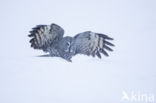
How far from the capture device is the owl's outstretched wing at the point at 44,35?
78.8 inches

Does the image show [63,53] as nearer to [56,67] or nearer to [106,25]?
[56,67]

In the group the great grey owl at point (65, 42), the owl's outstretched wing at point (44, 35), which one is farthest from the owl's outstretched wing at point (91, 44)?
the owl's outstretched wing at point (44, 35)

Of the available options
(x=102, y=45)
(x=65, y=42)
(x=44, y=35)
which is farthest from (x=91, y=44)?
(x=44, y=35)

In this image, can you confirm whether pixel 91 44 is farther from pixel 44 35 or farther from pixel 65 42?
pixel 44 35

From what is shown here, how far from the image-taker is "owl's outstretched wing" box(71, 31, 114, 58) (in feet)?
6.26

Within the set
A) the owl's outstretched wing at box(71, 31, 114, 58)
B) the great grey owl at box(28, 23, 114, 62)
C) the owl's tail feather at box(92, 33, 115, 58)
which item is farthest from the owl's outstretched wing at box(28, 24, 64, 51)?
the owl's tail feather at box(92, 33, 115, 58)

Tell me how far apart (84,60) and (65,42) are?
18 cm

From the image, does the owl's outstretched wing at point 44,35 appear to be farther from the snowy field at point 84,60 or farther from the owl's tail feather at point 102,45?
the owl's tail feather at point 102,45

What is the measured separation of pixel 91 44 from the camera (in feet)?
6.34

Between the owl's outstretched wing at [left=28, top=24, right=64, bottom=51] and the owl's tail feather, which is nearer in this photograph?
the owl's tail feather

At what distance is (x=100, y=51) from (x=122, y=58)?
0.49 feet

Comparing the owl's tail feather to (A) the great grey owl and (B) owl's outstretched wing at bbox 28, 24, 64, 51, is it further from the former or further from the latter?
(B) owl's outstretched wing at bbox 28, 24, 64, 51

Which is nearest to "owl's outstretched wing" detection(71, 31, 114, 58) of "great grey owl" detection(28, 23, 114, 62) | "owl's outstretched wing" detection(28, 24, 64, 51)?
"great grey owl" detection(28, 23, 114, 62)

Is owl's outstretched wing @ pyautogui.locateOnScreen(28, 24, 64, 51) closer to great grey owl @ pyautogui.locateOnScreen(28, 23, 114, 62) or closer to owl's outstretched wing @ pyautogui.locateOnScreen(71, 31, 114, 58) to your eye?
great grey owl @ pyautogui.locateOnScreen(28, 23, 114, 62)
